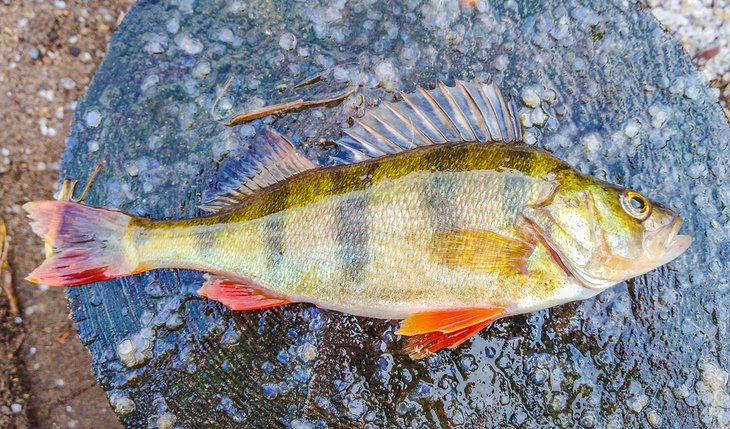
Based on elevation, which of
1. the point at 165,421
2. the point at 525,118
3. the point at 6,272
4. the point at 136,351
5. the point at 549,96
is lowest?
the point at 165,421

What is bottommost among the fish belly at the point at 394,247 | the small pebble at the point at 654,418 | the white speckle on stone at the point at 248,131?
the small pebble at the point at 654,418

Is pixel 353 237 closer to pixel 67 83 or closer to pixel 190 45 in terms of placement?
pixel 190 45

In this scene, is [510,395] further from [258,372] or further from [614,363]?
[258,372]

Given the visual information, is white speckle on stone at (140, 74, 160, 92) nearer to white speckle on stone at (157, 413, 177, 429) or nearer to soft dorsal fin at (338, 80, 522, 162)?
soft dorsal fin at (338, 80, 522, 162)

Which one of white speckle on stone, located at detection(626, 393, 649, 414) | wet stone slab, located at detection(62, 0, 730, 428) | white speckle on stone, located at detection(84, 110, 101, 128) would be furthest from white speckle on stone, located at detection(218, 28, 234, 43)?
white speckle on stone, located at detection(626, 393, 649, 414)

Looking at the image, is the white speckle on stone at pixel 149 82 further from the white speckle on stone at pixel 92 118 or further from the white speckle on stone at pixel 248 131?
the white speckle on stone at pixel 248 131

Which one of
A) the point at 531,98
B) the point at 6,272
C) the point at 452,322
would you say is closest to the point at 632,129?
the point at 531,98

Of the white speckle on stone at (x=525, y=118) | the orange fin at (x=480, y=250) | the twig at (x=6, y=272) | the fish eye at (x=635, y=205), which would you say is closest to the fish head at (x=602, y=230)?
the fish eye at (x=635, y=205)

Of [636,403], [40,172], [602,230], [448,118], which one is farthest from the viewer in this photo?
[40,172]
